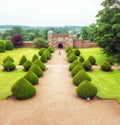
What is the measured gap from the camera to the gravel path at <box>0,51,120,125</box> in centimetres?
1448

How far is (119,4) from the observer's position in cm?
3625

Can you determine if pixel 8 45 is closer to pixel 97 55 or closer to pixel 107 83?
pixel 97 55

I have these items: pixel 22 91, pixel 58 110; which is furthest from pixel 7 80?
pixel 58 110

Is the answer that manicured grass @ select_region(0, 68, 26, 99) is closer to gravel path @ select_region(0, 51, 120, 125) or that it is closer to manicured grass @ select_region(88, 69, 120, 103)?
gravel path @ select_region(0, 51, 120, 125)

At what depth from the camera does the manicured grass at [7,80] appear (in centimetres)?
2114

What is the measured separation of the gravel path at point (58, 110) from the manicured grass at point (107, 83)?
2.07 metres

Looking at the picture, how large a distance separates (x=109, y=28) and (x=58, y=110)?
21467mm

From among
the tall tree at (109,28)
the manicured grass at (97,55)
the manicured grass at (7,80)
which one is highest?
the tall tree at (109,28)

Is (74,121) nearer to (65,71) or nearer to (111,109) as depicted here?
(111,109)

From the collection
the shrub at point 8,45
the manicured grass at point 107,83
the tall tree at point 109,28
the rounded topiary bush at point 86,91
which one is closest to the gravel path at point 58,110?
the rounded topiary bush at point 86,91

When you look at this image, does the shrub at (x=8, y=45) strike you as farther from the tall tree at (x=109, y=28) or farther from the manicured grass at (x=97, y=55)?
the tall tree at (x=109, y=28)

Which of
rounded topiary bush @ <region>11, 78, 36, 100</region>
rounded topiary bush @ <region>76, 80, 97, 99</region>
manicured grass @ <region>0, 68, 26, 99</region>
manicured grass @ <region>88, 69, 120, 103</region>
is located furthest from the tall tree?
rounded topiary bush @ <region>11, 78, 36, 100</region>

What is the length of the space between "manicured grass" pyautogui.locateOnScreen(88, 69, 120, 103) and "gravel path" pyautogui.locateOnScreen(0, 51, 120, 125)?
6.80ft

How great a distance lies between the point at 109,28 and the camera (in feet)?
114
